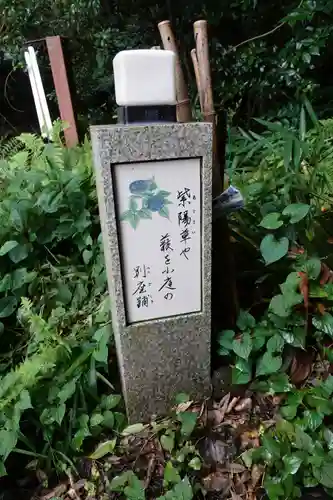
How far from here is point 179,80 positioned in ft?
5.76

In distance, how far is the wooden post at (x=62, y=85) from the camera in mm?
2555

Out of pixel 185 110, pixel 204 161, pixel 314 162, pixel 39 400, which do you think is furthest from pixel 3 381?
pixel 314 162

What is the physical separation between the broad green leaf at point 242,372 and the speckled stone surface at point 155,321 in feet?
0.42

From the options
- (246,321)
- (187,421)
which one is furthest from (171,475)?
(246,321)

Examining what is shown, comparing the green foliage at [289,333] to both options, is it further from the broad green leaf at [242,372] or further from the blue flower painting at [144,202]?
the blue flower painting at [144,202]

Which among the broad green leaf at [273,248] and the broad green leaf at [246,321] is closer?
the broad green leaf at [273,248]

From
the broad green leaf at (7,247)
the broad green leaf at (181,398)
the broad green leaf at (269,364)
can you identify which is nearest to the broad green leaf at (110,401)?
the broad green leaf at (181,398)

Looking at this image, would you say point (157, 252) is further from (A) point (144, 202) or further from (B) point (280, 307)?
(B) point (280, 307)

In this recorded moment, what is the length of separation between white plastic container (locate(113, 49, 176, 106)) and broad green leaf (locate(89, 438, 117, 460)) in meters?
1.29

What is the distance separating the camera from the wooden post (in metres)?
2.55

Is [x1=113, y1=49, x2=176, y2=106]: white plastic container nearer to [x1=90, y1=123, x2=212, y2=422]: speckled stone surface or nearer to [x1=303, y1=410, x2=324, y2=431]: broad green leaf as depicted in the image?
[x1=90, y1=123, x2=212, y2=422]: speckled stone surface

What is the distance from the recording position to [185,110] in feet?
6.00

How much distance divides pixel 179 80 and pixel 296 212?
2.31ft

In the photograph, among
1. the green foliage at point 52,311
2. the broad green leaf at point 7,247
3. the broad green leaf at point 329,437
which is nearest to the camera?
the broad green leaf at point 329,437
